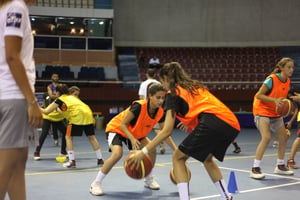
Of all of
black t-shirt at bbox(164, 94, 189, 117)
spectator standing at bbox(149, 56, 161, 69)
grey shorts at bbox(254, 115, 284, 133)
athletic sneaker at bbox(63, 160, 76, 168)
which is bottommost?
athletic sneaker at bbox(63, 160, 76, 168)

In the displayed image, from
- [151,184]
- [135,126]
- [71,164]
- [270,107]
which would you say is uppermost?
[270,107]

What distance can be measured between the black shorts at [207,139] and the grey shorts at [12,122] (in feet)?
6.44

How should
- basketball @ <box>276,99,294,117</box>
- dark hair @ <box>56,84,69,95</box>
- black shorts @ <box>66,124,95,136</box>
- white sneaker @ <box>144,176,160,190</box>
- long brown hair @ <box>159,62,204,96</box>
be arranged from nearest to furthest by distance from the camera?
long brown hair @ <box>159,62,204,96</box>
white sneaker @ <box>144,176,160,190</box>
basketball @ <box>276,99,294,117</box>
black shorts @ <box>66,124,95,136</box>
dark hair @ <box>56,84,69,95</box>

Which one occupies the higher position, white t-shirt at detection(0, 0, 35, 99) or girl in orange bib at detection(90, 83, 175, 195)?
white t-shirt at detection(0, 0, 35, 99)

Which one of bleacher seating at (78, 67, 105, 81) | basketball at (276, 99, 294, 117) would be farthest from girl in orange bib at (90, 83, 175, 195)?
bleacher seating at (78, 67, 105, 81)

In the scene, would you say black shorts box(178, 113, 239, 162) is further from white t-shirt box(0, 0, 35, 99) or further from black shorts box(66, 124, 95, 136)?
black shorts box(66, 124, 95, 136)

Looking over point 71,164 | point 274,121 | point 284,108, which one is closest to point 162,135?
point 284,108

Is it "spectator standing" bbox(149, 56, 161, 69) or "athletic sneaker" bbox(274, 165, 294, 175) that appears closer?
"athletic sneaker" bbox(274, 165, 294, 175)

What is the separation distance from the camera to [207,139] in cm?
409

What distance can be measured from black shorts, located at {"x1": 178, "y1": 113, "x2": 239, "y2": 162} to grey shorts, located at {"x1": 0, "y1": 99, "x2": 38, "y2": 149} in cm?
196

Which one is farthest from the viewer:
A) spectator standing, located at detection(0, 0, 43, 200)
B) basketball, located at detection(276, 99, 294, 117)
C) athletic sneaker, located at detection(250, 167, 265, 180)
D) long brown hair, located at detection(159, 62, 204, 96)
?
athletic sneaker, located at detection(250, 167, 265, 180)

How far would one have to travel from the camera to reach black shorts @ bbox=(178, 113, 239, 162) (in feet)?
13.4

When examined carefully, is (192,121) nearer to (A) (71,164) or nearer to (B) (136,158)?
(B) (136,158)

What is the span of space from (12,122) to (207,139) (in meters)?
2.16
